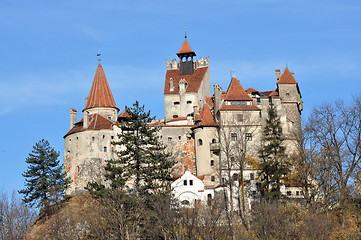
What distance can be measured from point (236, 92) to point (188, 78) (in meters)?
14.9

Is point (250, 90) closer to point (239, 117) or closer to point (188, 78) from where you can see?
point (239, 117)

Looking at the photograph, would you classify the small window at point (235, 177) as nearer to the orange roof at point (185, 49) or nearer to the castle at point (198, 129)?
the castle at point (198, 129)

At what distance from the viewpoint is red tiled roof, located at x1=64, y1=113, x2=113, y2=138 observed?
84.8 m

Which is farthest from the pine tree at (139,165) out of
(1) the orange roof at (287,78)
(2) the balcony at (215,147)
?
(1) the orange roof at (287,78)

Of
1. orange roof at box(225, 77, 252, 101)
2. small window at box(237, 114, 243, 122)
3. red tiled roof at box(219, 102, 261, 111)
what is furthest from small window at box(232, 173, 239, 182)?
orange roof at box(225, 77, 252, 101)

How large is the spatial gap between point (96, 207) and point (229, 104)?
80.4 feet

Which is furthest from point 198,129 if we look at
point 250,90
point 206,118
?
point 250,90

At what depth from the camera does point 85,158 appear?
273 feet

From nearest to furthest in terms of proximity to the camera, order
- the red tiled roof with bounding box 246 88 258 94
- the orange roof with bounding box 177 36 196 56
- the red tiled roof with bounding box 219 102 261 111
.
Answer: the red tiled roof with bounding box 219 102 261 111 → the red tiled roof with bounding box 246 88 258 94 → the orange roof with bounding box 177 36 196 56

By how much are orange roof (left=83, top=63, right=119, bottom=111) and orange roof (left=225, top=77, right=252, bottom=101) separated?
61.2 ft

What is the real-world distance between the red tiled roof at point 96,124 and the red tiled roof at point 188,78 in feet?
37.5

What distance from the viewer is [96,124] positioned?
3361 inches

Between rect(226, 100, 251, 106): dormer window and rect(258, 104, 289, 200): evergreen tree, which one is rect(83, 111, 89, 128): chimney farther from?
rect(258, 104, 289, 200): evergreen tree

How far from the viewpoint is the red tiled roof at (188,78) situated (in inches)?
3637
